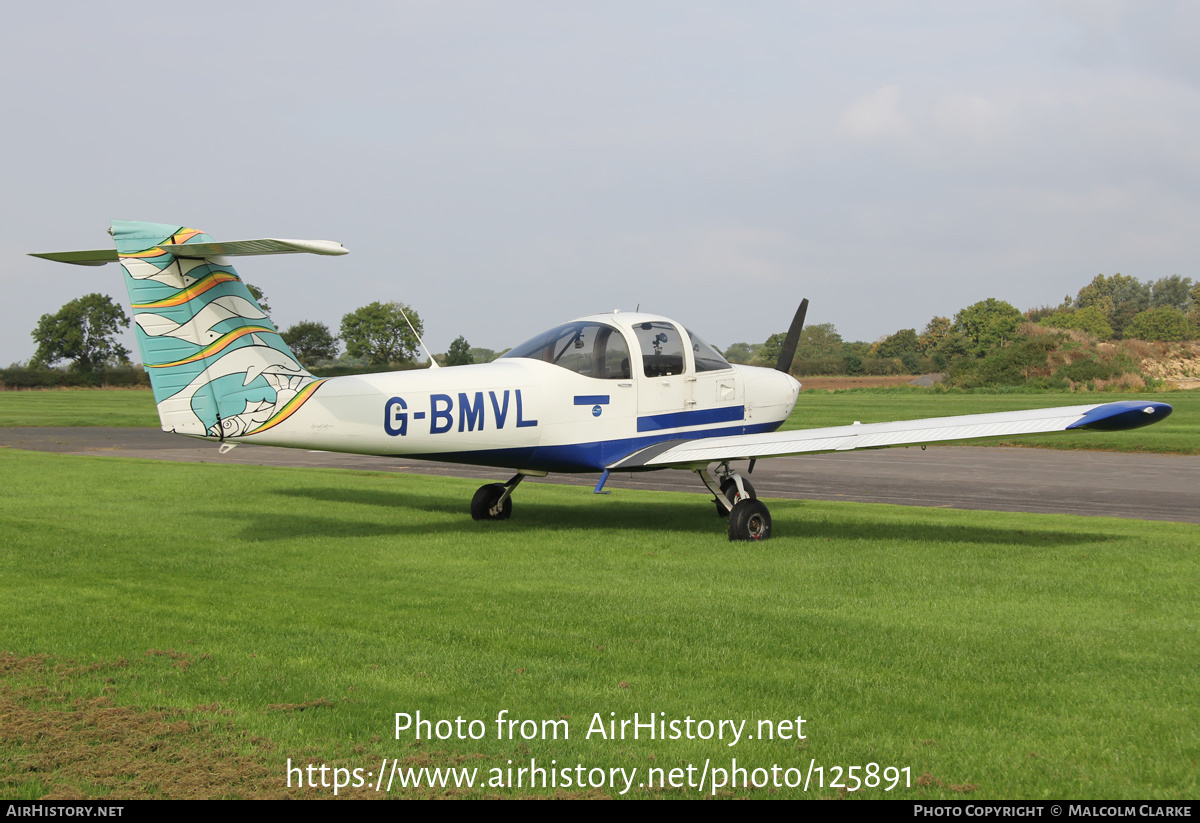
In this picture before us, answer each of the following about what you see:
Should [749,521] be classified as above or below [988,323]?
below

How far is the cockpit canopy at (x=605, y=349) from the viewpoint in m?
12.1

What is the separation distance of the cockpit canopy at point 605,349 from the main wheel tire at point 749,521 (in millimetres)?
2104

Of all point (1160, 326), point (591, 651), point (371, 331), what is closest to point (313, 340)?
point (371, 331)

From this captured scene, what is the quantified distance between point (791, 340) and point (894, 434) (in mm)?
4528

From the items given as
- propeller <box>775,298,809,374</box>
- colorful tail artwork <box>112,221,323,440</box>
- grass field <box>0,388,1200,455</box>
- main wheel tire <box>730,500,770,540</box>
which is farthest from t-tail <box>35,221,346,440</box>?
grass field <box>0,388,1200,455</box>

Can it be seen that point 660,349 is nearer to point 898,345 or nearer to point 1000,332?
point 1000,332

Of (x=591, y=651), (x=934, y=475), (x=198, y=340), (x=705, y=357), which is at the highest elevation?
(x=198, y=340)

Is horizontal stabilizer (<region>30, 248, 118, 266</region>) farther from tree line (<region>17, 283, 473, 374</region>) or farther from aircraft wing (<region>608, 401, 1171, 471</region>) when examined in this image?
tree line (<region>17, 283, 473, 374</region>)

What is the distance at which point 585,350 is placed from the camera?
12.2 metres

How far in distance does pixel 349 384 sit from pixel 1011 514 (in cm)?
949

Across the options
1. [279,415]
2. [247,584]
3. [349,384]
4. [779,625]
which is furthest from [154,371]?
[779,625]

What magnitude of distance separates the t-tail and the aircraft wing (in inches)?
171

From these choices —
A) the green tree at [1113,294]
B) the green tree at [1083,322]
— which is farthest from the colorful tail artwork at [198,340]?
the green tree at [1113,294]

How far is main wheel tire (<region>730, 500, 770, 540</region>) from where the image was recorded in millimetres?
11469
